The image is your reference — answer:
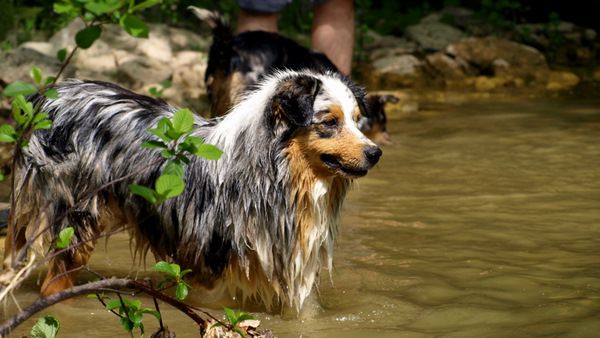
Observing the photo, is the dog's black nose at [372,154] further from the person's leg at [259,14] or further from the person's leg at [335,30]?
the person's leg at [335,30]

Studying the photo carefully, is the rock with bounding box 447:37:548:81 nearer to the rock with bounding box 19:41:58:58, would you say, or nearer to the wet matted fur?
the rock with bounding box 19:41:58:58

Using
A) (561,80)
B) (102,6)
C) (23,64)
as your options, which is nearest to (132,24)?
(102,6)

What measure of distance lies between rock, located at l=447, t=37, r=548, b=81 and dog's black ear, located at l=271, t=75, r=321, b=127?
310 inches

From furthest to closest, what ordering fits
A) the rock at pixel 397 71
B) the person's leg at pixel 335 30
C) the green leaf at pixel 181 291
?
1. the rock at pixel 397 71
2. the person's leg at pixel 335 30
3. the green leaf at pixel 181 291

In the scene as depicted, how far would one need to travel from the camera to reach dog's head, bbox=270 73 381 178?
14.0 ft

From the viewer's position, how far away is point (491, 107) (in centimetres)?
1032

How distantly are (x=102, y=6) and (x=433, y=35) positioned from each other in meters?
10.5

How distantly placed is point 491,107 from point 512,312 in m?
6.16

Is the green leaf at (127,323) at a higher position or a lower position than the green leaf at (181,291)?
lower

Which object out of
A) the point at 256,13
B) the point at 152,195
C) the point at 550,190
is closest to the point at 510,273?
the point at 550,190

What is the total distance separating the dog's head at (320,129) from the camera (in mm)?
4258

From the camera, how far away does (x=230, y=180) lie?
4.46 m

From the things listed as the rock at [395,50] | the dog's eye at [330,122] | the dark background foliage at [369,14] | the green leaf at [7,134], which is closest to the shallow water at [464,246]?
the dog's eye at [330,122]

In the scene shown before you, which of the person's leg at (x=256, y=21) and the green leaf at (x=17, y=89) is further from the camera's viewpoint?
the person's leg at (x=256, y=21)
